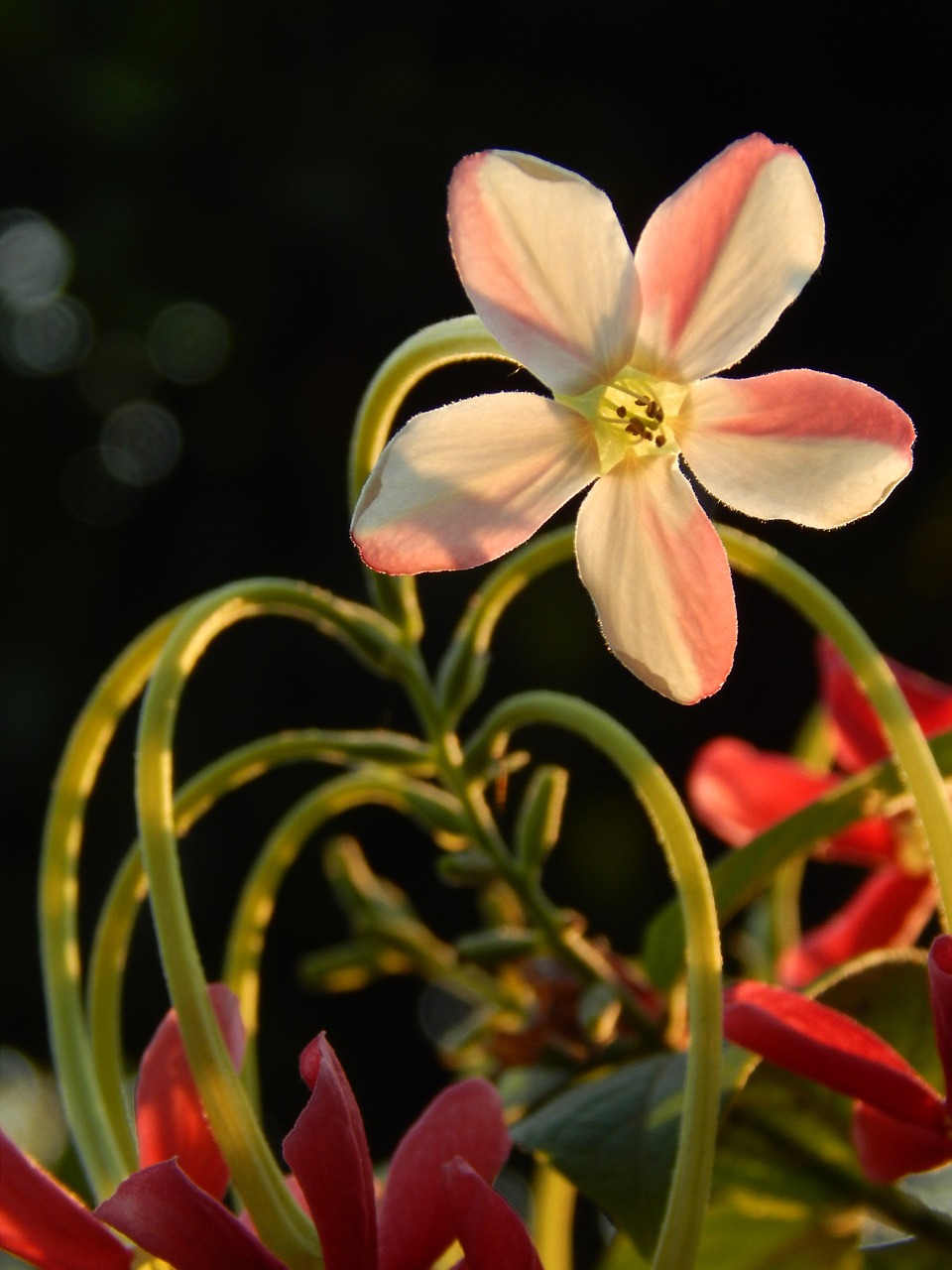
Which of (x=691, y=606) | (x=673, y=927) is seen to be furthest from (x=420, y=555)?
(x=673, y=927)

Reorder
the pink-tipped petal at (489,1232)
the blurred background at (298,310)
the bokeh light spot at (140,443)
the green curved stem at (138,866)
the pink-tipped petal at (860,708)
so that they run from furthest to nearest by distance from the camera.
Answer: the bokeh light spot at (140,443), the blurred background at (298,310), the pink-tipped petal at (860,708), the green curved stem at (138,866), the pink-tipped petal at (489,1232)

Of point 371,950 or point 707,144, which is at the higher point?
point 707,144

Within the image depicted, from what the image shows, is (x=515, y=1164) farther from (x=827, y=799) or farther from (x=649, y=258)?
(x=649, y=258)

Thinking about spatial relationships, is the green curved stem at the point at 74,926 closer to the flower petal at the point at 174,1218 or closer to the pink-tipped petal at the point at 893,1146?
the flower petal at the point at 174,1218

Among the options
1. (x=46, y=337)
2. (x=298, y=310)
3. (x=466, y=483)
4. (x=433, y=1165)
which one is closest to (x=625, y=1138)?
(x=433, y=1165)

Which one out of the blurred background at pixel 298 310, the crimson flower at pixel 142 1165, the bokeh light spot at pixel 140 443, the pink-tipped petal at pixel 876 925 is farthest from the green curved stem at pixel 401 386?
the bokeh light spot at pixel 140 443

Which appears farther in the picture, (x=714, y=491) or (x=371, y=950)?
(x=371, y=950)

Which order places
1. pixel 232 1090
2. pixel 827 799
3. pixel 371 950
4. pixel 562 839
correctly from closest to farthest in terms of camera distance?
pixel 232 1090, pixel 827 799, pixel 371 950, pixel 562 839
